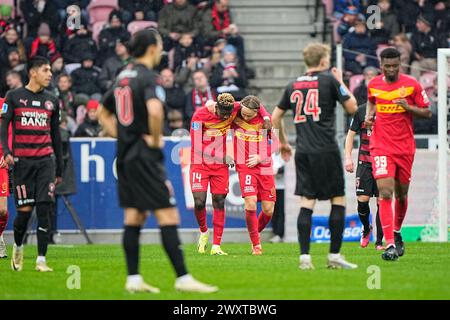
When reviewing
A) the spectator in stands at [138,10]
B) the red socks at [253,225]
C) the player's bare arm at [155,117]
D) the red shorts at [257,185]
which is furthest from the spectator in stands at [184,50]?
the player's bare arm at [155,117]

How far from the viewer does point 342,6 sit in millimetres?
28062

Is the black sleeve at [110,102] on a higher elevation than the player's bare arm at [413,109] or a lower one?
higher

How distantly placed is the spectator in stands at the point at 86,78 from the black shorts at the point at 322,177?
13.0m

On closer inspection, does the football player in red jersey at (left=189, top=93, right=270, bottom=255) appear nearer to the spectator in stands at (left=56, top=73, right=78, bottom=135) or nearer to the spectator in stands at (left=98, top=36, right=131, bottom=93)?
the spectator in stands at (left=56, top=73, right=78, bottom=135)

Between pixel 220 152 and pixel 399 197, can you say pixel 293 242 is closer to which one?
pixel 220 152

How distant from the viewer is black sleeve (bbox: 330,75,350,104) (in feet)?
42.2

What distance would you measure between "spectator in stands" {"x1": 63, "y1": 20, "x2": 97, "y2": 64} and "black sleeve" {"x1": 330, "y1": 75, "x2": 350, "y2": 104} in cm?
1380

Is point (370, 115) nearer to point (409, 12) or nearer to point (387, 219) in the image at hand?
point (387, 219)

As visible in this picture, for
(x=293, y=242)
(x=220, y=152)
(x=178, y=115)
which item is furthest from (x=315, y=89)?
(x=178, y=115)

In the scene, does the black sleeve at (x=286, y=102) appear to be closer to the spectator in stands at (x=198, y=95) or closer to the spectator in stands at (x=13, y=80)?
the spectator in stands at (x=198, y=95)

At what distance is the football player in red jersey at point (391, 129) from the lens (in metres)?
14.9

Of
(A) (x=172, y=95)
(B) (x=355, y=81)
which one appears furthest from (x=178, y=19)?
(B) (x=355, y=81)

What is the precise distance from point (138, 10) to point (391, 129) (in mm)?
12892

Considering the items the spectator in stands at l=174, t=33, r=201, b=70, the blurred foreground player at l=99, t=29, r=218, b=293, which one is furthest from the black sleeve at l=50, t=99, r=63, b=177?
the spectator in stands at l=174, t=33, r=201, b=70
